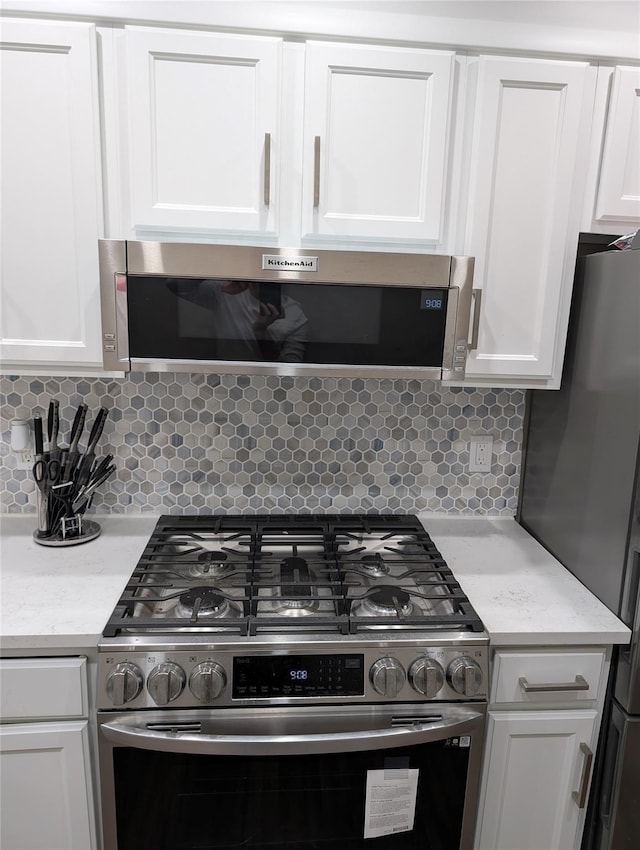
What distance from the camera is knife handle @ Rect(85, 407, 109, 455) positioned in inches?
65.4

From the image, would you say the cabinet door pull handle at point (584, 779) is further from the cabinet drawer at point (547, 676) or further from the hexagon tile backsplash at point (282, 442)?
the hexagon tile backsplash at point (282, 442)

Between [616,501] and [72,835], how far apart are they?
4.88 feet

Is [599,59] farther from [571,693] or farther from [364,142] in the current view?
[571,693]

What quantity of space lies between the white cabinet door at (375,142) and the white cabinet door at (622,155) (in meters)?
0.42

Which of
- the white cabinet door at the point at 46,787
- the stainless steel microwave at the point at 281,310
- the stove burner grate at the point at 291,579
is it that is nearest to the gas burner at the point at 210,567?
the stove burner grate at the point at 291,579

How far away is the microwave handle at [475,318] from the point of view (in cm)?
145

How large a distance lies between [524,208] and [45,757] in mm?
1726

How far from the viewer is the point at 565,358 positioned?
5.31 feet

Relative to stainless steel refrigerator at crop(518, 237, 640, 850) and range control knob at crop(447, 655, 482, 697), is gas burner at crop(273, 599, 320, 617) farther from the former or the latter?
stainless steel refrigerator at crop(518, 237, 640, 850)

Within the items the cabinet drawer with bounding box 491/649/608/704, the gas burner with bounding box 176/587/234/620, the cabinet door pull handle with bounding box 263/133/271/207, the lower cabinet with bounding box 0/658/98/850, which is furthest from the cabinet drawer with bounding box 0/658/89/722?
the cabinet door pull handle with bounding box 263/133/271/207

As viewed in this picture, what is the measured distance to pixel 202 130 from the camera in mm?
1355

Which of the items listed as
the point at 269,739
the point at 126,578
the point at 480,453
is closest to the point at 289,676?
the point at 269,739

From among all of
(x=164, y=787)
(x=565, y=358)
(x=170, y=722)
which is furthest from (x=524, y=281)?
(x=164, y=787)

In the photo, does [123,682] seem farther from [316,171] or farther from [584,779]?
[316,171]
